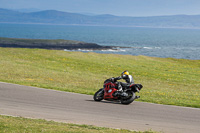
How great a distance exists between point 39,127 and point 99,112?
4009 mm

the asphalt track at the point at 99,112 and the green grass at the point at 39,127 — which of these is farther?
the asphalt track at the point at 99,112

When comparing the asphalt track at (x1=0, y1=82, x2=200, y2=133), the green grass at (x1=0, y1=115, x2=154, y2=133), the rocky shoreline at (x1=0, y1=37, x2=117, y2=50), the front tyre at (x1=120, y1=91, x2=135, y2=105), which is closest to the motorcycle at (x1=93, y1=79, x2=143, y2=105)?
the front tyre at (x1=120, y1=91, x2=135, y2=105)

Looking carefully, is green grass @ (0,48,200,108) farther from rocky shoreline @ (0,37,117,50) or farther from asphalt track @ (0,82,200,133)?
rocky shoreline @ (0,37,117,50)

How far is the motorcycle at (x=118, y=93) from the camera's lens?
1510 cm

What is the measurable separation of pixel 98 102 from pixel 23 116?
15.6 ft

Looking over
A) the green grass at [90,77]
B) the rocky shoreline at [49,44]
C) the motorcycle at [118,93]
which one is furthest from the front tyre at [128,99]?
the rocky shoreline at [49,44]

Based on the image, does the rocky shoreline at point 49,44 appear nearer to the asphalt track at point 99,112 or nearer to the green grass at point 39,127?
the asphalt track at point 99,112

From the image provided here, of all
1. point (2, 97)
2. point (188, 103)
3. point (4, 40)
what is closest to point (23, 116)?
point (2, 97)

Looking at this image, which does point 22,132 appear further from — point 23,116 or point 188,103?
point 188,103

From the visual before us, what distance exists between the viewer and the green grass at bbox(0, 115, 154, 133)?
9.21 m

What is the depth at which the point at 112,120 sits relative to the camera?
11.9 meters

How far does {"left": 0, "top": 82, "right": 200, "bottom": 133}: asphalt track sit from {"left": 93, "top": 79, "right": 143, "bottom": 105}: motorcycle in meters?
0.30

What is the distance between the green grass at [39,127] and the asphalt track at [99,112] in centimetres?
77

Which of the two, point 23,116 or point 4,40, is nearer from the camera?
point 23,116
